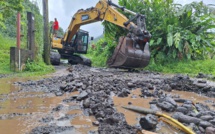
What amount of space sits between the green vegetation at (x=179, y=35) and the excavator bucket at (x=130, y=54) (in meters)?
1.97

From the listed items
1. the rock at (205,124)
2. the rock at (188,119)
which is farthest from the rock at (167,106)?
the rock at (205,124)

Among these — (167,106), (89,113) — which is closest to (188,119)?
(167,106)

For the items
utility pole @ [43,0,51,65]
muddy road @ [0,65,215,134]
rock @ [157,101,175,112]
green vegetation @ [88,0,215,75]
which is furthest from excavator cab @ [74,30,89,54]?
rock @ [157,101,175,112]

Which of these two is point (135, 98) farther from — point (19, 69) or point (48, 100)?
point (19, 69)

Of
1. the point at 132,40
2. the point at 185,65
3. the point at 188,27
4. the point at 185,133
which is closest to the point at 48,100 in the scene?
the point at 185,133

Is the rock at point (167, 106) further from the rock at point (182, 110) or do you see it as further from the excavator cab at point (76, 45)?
the excavator cab at point (76, 45)

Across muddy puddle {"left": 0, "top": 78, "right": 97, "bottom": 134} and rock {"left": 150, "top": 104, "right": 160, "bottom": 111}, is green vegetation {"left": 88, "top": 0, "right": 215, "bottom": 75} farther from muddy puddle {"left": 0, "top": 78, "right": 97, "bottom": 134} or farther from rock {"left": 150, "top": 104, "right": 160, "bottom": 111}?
muddy puddle {"left": 0, "top": 78, "right": 97, "bottom": 134}

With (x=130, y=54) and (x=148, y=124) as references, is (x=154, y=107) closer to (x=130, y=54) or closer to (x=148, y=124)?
(x=148, y=124)

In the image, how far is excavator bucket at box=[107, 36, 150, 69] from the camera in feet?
26.7

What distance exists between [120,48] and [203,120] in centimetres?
623

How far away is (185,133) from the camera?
2.11 metres

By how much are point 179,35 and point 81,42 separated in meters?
5.02

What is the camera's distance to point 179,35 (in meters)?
10.3

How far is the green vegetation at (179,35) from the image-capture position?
400 inches
